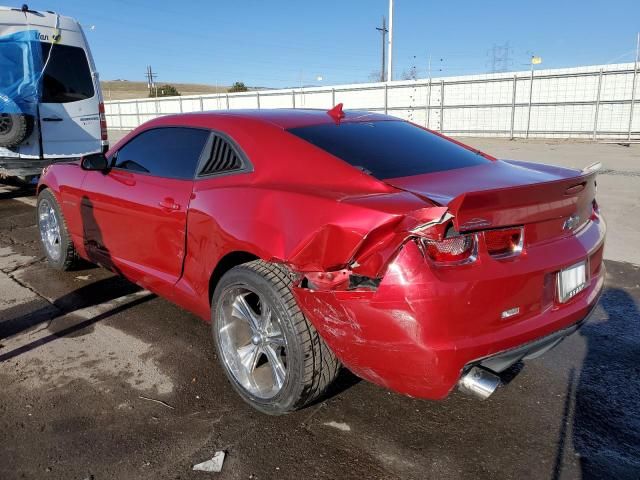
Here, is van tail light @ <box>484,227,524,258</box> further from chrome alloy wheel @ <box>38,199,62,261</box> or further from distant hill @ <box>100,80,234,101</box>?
distant hill @ <box>100,80,234,101</box>

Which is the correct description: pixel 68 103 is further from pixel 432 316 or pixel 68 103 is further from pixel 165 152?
pixel 432 316

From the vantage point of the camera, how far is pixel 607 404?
9.61ft

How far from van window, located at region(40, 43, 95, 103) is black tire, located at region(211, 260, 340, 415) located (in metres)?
7.15

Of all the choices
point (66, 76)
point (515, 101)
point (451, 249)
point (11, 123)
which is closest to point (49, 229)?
point (11, 123)

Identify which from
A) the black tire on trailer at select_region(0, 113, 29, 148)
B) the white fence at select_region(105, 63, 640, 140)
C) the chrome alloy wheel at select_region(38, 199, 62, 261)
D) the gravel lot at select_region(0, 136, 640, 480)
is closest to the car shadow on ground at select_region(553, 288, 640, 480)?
the gravel lot at select_region(0, 136, 640, 480)

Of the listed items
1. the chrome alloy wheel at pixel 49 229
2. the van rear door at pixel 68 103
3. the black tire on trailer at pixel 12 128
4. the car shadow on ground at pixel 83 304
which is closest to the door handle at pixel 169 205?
the car shadow on ground at pixel 83 304

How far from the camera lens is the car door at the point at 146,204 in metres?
3.41

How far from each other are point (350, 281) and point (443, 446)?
98 cm

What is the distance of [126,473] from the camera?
7.84 feet

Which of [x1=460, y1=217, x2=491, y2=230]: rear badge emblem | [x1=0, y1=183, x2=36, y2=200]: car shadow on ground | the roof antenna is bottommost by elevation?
[x1=0, y1=183, x2=36, y2=200]: car shadow on ground

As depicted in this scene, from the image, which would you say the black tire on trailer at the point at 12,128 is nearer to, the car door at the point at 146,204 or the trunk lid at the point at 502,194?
the car door at the point at 146,204

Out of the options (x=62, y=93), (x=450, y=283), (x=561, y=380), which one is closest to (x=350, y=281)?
(x=450, y=283)

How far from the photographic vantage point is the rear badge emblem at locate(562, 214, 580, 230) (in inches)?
103

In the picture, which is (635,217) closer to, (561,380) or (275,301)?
(561,380)
